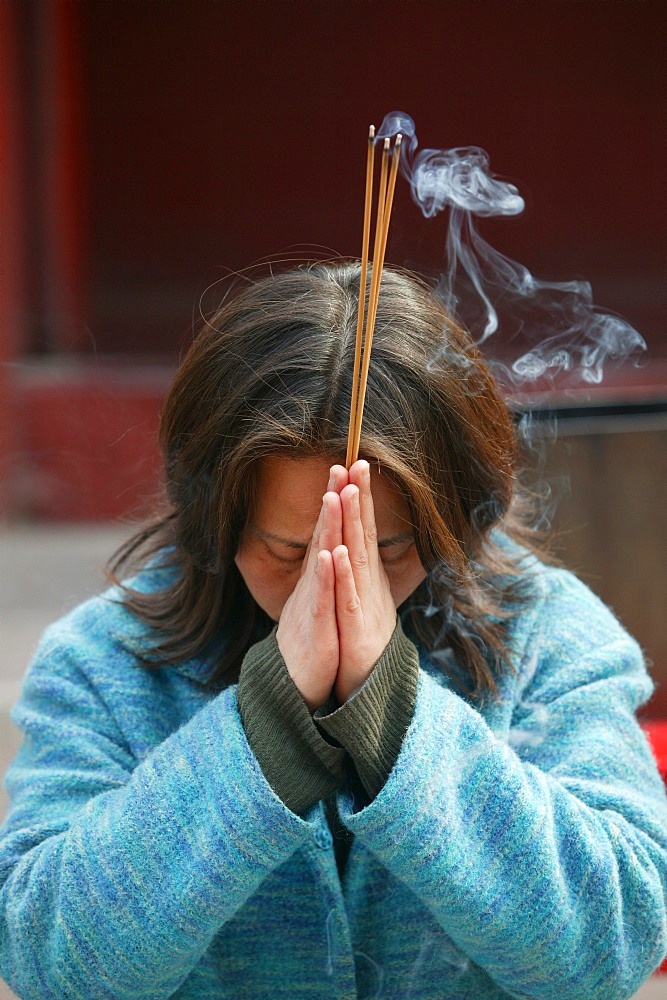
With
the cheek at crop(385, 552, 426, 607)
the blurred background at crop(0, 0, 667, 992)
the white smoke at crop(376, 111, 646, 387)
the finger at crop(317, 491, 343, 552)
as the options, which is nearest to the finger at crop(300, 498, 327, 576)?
the finger at crop(317, 491, 343, 552)

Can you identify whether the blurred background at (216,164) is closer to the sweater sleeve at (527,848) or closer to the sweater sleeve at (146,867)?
the sweater sleeve at (146,867)

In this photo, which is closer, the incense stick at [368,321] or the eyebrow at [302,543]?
the incense stick at [368,321]

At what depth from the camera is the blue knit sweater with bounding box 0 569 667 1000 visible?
3.64 ft

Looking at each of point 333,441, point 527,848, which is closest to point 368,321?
point 333,441

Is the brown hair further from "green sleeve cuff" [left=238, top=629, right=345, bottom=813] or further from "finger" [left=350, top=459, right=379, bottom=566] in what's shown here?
"green sleeve cuff" [left=238, top=629, right=345, bottom=813]

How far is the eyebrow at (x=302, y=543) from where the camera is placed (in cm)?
122

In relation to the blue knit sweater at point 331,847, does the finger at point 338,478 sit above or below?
above

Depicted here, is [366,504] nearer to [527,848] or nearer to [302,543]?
[302,543]

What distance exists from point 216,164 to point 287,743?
4.17 meters

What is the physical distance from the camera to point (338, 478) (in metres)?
1.13

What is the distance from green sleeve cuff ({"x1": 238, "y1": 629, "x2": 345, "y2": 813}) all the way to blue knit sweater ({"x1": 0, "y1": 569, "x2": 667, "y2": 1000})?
2cm

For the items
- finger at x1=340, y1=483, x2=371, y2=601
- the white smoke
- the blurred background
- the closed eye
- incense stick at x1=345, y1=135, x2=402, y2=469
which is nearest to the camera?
incense stick at x1=345, y1=135, x2=402, y2=469

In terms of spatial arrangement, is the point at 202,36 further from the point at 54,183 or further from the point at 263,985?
the point at 263,985

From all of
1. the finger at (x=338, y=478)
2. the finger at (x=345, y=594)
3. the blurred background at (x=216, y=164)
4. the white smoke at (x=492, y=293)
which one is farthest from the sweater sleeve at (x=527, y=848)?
the blurred background at (x=216, y=164)
